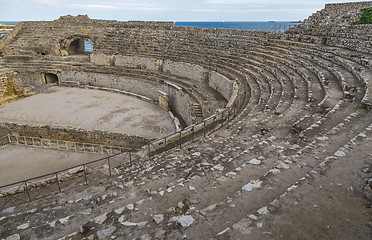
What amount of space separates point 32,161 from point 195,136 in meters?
7.67

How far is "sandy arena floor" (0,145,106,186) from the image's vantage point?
1087cm

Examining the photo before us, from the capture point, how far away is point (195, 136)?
10.3m

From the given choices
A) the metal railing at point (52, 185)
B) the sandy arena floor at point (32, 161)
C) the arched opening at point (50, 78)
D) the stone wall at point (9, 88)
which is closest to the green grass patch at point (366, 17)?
the metal railing at point (52, 185)

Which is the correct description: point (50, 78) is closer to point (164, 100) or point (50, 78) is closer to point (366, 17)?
point (164, 100)

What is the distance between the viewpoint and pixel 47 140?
14633 mm

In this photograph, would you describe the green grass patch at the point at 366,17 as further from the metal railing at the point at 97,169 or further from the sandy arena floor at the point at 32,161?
the sandy arena floor at the point at 32,161

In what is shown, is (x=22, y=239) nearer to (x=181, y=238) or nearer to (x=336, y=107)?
(x=181, y=238)

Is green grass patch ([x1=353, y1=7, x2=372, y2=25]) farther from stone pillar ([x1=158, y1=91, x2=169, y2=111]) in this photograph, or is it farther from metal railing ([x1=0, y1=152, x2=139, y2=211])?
metal railing ([x1=0, y1=152, x2=139, y2=211])

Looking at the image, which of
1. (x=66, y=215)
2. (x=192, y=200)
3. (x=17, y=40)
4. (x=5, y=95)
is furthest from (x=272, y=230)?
(x=17, y=40)

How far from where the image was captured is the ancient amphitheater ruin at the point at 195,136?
15.3 feet

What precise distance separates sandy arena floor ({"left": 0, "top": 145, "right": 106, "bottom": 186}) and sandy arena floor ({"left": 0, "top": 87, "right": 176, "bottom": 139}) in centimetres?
326

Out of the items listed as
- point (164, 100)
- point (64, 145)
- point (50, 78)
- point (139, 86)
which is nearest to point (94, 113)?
point (64, 145)

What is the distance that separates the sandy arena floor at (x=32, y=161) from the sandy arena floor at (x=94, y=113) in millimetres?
3261

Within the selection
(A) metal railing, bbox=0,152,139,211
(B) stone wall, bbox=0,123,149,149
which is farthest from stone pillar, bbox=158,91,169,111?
(A) metal railing, bbox=0,152,139,211
